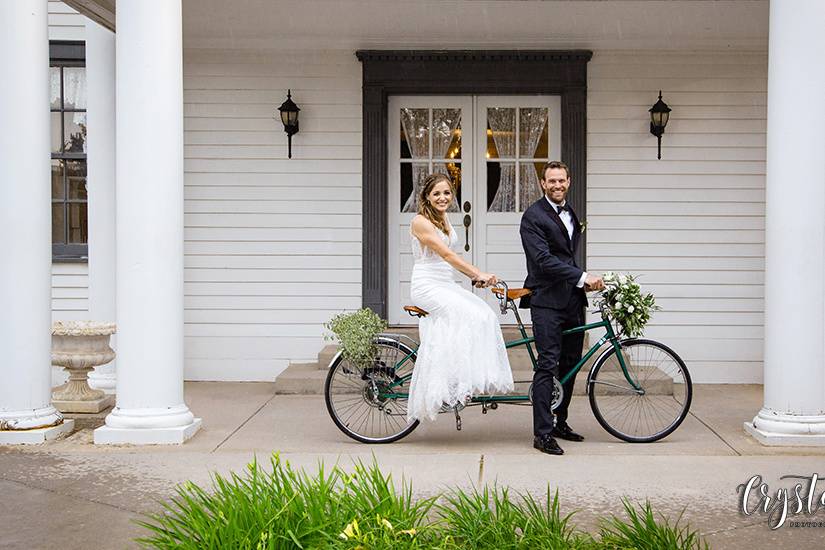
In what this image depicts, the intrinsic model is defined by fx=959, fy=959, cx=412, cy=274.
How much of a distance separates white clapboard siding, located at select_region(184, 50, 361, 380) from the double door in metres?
0.44

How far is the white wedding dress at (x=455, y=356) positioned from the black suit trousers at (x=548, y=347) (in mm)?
221

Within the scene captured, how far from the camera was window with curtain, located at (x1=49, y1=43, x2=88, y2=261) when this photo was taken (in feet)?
32.4

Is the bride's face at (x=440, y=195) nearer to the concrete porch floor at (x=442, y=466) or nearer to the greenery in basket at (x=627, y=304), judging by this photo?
the greenery in basket at (x=627, y=304)

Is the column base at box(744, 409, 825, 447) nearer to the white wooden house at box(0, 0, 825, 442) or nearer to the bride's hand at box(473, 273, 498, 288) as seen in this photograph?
the bride's hand at box(473, 273, 498, 288)

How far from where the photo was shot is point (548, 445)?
20.6ft

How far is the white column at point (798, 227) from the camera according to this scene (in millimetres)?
6379

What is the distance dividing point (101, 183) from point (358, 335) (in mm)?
3601

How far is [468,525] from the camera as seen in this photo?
164 inches

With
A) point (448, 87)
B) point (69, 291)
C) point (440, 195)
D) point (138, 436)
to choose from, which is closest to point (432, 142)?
point (448, 87)

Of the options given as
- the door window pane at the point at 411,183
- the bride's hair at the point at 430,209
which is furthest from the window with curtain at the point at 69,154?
the bride's hair at the point at 430,209

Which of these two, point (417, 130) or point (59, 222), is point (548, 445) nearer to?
point (417, 130)

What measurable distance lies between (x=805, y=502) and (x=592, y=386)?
1.72 meters

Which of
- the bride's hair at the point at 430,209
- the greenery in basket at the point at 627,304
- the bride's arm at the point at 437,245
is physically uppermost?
the bride's hair at the point at 430,209

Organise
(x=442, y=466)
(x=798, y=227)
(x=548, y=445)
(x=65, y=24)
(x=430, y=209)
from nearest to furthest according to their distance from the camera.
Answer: (x=442, y=466)
(x=548, y=445)
(x=798, y=227)
(x=430, y=209)
(x=65, y=24)
